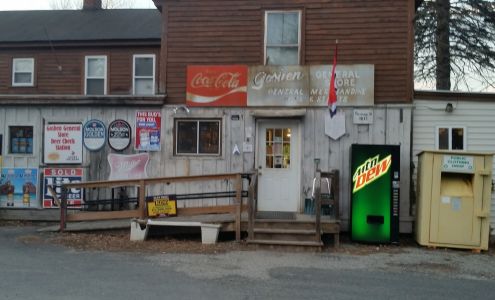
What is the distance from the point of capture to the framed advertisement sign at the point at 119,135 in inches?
470

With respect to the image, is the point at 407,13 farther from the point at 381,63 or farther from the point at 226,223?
the point at 226,223

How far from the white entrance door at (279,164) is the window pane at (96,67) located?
28.7 ft

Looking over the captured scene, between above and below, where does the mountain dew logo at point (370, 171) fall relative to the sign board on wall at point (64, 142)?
below

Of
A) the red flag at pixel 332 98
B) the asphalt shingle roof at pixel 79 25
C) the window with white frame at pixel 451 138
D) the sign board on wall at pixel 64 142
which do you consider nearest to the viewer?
the red flag at pixel 332 98

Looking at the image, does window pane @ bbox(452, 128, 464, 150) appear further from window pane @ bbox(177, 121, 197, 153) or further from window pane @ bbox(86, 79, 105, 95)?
window pane @ bbox(86, 79, 105, 95)

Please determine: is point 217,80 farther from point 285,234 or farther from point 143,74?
point 143,74

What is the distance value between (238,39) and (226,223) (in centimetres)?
439

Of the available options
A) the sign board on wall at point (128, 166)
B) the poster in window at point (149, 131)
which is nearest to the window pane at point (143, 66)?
the poster in window at point (149, 131)

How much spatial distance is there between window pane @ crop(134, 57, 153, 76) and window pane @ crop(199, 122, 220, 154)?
22.5 ft

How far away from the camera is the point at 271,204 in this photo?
37.3 ft

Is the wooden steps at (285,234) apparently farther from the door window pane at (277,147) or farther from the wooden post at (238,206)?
the door window pane at (277,147)

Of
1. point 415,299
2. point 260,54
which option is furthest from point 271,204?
point 415,299

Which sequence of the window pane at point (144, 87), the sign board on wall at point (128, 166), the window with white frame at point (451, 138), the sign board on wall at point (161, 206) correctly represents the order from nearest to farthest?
the sign board on wall at point (161, 206)
the window with white frame at point (451, 138)
the sign board on wall at point (128, 166)
the window pane at point (144, 87)

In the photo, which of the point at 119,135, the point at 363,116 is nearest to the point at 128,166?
the point at 119,135
